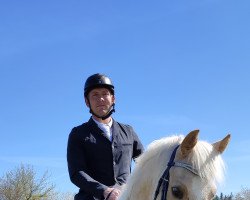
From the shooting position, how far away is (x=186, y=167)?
3873mm

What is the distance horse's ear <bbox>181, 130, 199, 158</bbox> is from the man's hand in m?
1.06

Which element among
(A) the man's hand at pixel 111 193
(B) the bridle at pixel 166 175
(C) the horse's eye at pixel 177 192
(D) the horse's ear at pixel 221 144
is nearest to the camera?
(C) the horse's eye at pixel 177 192

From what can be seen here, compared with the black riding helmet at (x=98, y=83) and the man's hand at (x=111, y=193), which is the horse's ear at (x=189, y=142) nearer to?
the man's hand at (x=111, y=193)

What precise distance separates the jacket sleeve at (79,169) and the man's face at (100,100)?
400mm

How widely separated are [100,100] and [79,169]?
3.38 feet

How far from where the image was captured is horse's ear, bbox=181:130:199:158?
154 inches

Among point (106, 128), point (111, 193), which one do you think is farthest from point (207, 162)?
point (106, 128)

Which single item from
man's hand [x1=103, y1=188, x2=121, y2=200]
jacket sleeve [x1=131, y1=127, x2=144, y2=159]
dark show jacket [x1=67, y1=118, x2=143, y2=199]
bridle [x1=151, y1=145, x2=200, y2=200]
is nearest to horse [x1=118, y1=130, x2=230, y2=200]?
bridle [x1=151, y1=145, x2=200, y2=200]

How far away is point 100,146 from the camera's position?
5.64 m

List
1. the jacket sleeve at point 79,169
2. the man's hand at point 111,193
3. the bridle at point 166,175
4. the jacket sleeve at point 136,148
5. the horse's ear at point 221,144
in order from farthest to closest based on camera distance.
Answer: the jacket sleeve at point 136,148, the jacket sleeve at point 79,169, the man's hand at point 111,193, the horse's ear at point 221,144, the bridle at point 166,175

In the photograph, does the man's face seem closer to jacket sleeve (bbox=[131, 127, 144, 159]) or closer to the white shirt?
the white shirt

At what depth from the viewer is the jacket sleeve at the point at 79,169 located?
5.00 m

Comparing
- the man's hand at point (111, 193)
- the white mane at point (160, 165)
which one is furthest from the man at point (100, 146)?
the white mane at point (160, 165)

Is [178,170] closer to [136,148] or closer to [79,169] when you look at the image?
[79,169]
